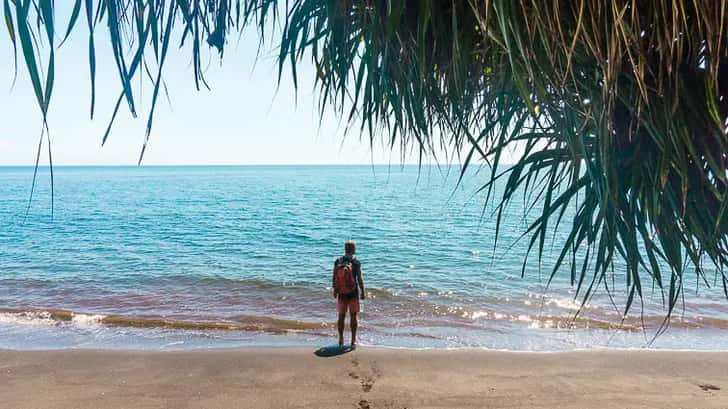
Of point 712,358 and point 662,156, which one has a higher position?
point 662,156

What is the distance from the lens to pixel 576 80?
61.5 inches

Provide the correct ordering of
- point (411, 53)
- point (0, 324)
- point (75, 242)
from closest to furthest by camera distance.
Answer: point (411, 53) → point (0, 324) → point (75, 242)

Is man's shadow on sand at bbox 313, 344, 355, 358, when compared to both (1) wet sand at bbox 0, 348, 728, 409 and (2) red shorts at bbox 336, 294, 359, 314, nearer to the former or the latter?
(1) wet sand at bbox 0, 348, 728, 409

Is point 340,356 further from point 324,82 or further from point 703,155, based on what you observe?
point 703,155

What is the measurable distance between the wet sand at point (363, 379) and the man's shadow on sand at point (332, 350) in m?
0.18

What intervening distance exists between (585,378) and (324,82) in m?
6.20

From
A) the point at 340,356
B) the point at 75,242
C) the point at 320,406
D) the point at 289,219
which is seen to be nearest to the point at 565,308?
the point at 340,356

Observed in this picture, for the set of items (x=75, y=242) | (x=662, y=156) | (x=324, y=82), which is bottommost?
(x=75, y=242)

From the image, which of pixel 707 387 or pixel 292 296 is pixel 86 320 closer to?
pixel 292 296

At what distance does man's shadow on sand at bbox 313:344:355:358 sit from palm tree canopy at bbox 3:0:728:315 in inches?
231

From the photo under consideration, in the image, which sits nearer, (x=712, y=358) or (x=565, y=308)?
(x=712, y=358)

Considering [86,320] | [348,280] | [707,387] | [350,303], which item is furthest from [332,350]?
[86,320]

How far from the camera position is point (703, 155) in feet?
5.37

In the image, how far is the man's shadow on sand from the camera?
7.34 metres
